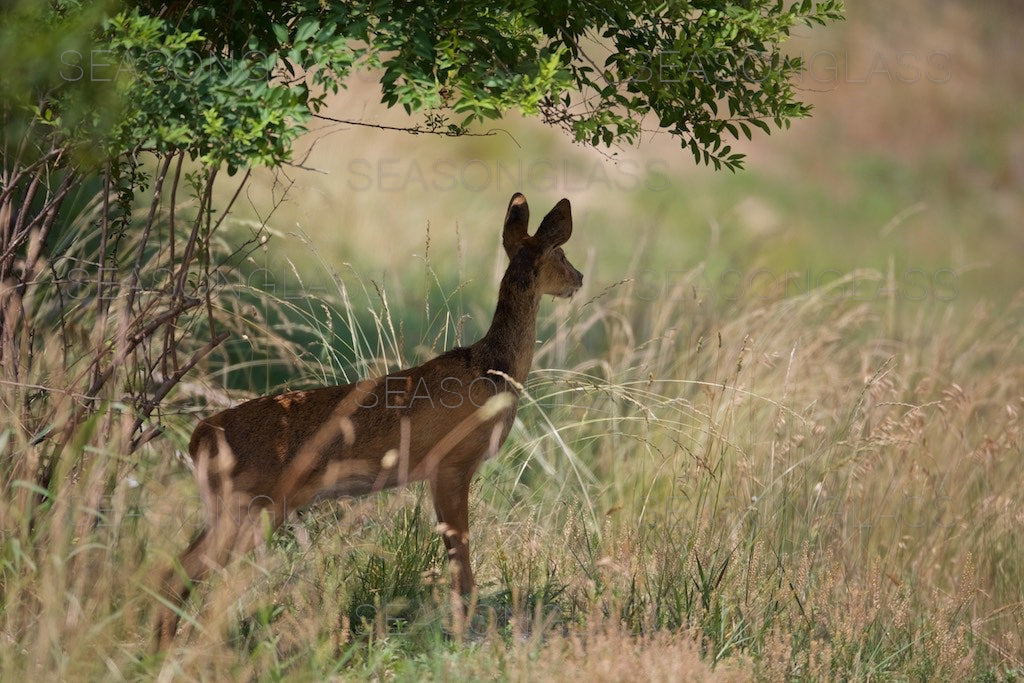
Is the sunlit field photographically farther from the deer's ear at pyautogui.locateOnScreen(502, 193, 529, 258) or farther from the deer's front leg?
the deer's ear at pyautogui.locateOnScreen(502, 193, 529, 258)

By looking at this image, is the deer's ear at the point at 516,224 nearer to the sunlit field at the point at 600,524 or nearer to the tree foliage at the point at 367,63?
the tree foliage at the point at 367,63

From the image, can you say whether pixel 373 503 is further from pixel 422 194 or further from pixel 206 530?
pixel 422 194

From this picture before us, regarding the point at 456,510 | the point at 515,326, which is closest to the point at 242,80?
the point at 515,326

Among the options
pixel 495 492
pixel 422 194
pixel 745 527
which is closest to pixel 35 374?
pixel 495 492

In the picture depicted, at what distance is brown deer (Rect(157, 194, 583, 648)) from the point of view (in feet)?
16.0

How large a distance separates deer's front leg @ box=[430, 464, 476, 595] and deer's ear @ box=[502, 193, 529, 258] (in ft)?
3.31

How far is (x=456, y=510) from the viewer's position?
204 inches

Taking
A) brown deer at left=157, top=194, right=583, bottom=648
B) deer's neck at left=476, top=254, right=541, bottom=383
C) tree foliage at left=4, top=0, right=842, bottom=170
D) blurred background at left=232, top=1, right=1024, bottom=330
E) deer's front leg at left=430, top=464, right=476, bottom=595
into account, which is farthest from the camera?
blurred background at left=232, top=1, right=1024, bottom=330

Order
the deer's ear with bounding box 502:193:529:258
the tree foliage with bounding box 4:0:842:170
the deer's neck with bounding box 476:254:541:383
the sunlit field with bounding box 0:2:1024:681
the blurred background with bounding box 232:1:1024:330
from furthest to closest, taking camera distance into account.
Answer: the blurred background with bounding box 232:1:1024:330 → the deer's ear with bounding box 502:193:529:258 → the deer's neck with bounding box 476:254:541:383 → the sunlit field with bounding box 0:2:1024:681 → the tree foliage with bounding box 4:0:842:170

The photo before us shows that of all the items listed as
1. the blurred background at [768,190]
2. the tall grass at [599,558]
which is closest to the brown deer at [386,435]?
the tall grass at [599,558]

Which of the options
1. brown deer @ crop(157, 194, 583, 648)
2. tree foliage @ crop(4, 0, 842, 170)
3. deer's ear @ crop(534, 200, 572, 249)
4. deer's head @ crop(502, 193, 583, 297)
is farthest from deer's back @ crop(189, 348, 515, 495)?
tree foliage @ crop(4, 0, 842, 170)

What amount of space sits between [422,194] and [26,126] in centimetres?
1111

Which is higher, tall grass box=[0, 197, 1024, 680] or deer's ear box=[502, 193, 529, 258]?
deer's ear box=[502, 193, 529, 258]

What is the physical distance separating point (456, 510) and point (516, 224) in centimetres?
126
